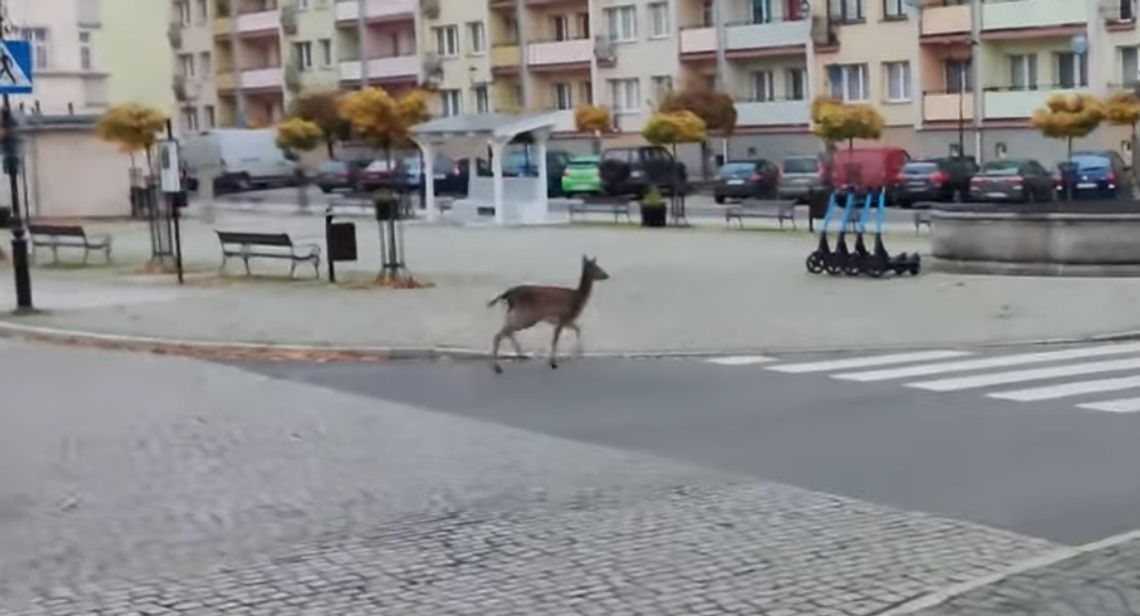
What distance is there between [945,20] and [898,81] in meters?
3.26

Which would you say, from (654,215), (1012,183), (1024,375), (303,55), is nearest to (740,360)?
(1024,375)

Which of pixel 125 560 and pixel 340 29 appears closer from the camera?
pixel 125 560

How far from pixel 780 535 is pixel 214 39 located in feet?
278

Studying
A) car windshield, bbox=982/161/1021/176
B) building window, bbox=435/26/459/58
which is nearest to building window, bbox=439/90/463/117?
building window, bbox=435/26/459/58

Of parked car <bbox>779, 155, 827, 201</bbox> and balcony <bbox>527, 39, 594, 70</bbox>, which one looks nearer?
parked car <bbox>779, 155, 827, 201</bbox>

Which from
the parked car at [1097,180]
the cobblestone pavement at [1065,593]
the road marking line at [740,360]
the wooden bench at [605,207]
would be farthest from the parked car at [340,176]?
the cobblestone pavement at [1065,593]

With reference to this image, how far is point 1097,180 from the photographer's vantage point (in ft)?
142

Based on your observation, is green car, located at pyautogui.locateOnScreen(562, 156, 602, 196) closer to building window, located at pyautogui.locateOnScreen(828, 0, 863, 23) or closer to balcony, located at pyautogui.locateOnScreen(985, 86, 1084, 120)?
building window, located at pyautogui.locateOnScreen(828, 0, 863, 23)

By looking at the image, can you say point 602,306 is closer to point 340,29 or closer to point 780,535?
point 780,535

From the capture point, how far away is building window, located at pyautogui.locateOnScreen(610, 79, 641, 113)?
218ft

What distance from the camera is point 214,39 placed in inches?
3538

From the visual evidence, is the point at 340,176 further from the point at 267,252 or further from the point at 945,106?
the point at 267,252

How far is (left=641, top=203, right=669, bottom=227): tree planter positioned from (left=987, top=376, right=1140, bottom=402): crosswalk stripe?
84.1 feet

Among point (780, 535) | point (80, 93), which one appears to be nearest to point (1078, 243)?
point (780, 535)
